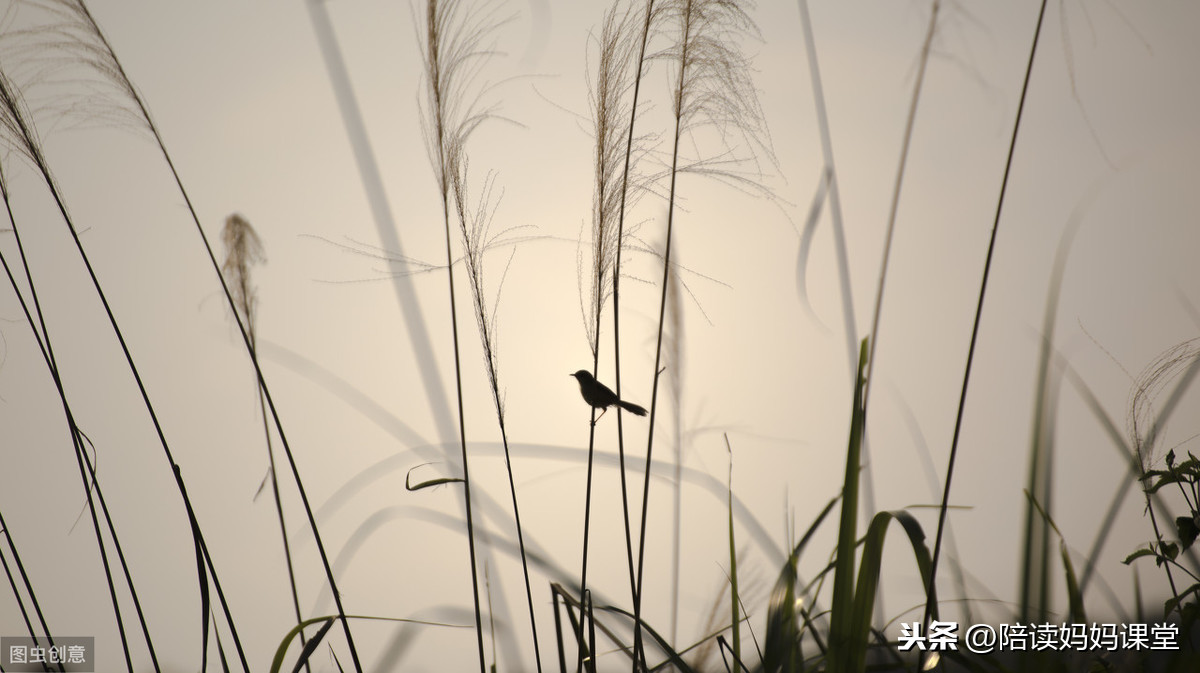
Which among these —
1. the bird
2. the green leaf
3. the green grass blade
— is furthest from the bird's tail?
the green leaf

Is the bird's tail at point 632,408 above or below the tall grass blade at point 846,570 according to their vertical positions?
above

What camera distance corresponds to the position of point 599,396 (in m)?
1.19

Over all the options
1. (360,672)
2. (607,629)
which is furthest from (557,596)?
(360,672)

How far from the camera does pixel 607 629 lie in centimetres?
102

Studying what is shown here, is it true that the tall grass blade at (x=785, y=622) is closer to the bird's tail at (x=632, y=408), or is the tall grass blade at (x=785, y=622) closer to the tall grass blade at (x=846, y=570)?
the tall grass blade at (x=846, y=570)

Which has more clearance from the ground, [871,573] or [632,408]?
[632,408]

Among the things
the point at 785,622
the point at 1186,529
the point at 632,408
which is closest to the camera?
the point at 785,622

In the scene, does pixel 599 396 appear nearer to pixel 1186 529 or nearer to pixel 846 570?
pixel 846 570

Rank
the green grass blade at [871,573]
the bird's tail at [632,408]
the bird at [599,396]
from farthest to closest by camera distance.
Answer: the bird's tail at [632,408] → the bird at [599,396] → the green grass blade at [871,573]

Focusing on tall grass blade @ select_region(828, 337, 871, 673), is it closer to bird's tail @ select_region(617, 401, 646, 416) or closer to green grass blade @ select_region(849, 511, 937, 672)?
green grass blade @ select_region(849, 511, 937, 672)

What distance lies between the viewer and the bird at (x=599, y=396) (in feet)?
3.85

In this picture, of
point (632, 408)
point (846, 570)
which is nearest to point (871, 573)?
point (846, 570)

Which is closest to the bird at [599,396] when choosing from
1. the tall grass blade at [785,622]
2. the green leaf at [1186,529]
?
the tall grass blade at [785,622]

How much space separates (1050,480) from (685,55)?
0.80 m
